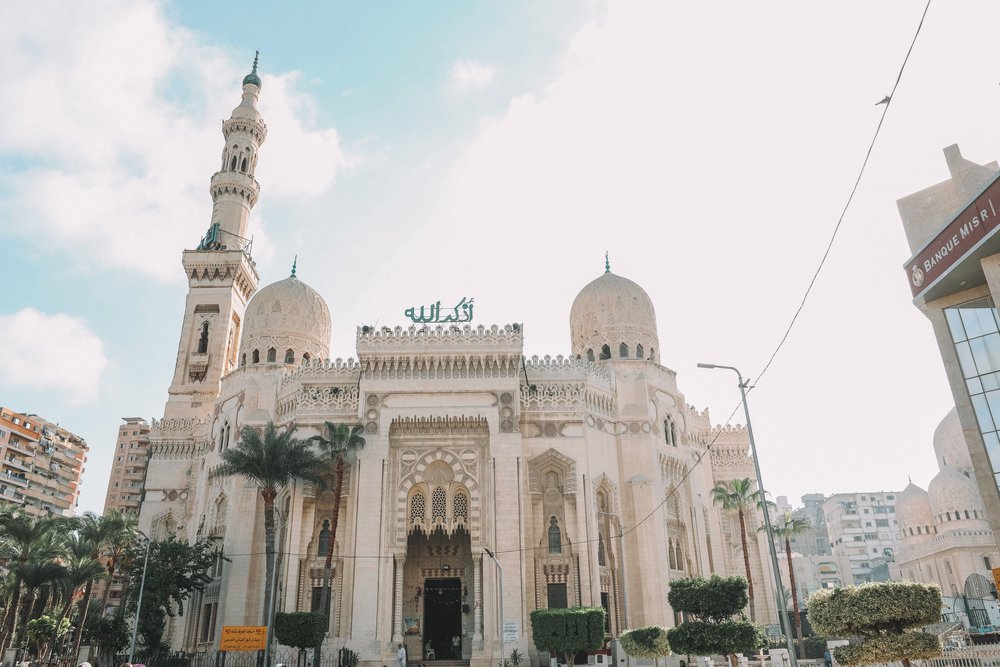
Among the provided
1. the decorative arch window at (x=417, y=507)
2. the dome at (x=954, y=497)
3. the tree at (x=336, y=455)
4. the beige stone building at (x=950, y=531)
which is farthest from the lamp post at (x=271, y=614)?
the dome at (x=954, y=497)

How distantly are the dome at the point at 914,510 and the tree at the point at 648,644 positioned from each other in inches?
1834

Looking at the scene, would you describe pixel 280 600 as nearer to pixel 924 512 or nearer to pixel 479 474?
pixel 479 474

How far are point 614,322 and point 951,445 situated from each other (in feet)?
124

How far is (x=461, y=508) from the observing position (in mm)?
Answer: 37938

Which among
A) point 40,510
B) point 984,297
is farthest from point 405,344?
point 40,510

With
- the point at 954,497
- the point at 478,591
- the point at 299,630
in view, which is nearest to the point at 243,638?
the point at 299,630

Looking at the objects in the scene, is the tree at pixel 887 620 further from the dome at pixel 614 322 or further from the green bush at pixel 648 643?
the dome at pixel 614 322

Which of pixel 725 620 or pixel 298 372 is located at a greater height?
pixel 298 372

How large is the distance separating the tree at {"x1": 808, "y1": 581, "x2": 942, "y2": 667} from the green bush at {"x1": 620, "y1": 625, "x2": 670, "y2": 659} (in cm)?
974

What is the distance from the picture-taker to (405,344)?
4000cm

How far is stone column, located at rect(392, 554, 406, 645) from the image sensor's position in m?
34.8

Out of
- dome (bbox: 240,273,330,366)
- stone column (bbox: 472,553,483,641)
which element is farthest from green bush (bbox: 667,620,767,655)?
dome (bbox: 240,273,330,366)

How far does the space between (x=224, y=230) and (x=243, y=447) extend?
82.5 ft

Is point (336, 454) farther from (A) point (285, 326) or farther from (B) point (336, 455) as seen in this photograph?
(A) point (285, 326)
